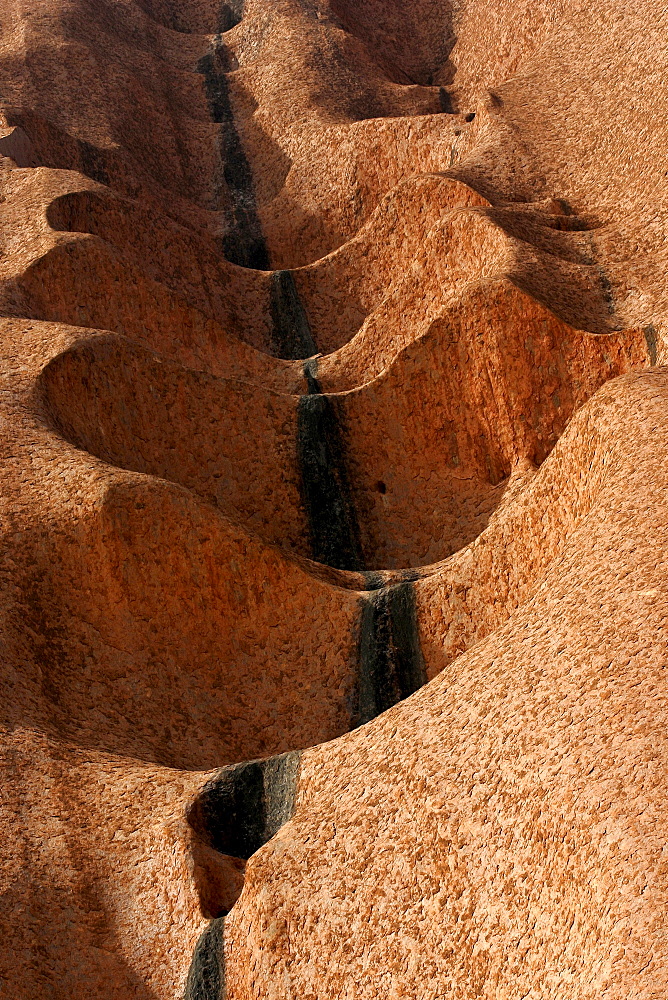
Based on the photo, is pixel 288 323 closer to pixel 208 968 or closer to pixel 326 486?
pixel 326 486

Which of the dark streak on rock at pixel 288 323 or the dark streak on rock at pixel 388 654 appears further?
the dark streak on rock at pixel 288 323

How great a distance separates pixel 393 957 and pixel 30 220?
750 inches

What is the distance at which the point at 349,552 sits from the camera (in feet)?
70.6

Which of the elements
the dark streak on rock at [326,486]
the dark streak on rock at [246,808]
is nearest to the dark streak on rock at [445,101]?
the dark streak on rock at [326,486]

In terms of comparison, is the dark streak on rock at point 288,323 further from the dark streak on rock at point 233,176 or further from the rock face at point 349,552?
the dark streak on rock at point 233,176

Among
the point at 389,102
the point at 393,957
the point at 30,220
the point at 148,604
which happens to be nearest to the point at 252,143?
the point at 389,102

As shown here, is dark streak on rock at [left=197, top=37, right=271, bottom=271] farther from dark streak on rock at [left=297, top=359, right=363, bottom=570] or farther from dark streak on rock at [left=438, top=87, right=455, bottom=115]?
dark streak on rock at [left=297, top=359, right=363, bottom=570]

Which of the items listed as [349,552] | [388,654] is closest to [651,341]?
[349,552]

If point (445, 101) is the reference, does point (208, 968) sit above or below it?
below

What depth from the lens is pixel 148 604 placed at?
57.4ft

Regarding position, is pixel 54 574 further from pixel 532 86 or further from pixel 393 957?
pixel 532 86

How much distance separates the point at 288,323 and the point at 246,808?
15500mm

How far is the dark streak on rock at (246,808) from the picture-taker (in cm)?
1422

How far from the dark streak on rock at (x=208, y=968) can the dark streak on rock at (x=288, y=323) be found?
16203 mm
